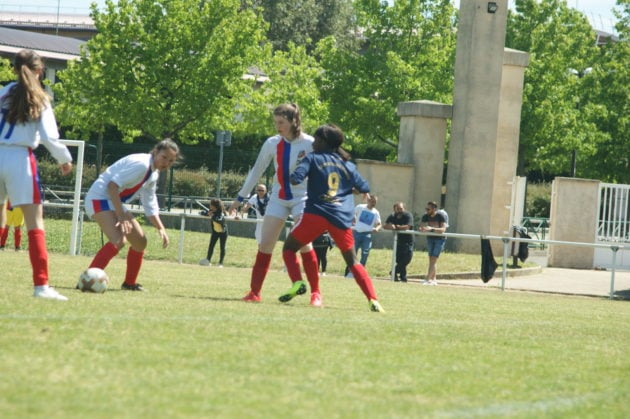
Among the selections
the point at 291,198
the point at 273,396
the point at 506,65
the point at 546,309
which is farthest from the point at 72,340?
the point at 506,65

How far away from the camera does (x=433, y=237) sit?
73.8ft

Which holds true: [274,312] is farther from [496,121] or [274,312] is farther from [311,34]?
[311,34]

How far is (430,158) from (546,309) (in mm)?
15507

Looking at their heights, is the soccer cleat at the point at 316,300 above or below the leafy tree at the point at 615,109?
below

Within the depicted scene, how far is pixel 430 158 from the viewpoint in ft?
97.3

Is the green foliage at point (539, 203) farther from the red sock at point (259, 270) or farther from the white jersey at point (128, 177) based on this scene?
the white jersey at point (128, 177)

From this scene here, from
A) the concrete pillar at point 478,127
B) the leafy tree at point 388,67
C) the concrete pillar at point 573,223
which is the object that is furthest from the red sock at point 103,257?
the leafy tree at point 388,67

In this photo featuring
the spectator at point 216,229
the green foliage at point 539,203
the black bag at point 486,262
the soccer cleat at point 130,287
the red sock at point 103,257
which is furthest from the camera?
the green foliage at point 539,203

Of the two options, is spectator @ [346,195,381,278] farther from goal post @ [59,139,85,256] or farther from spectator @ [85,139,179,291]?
spectator @ [85,139,179,291]

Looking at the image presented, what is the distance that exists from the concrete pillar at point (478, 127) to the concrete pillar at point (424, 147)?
356mm

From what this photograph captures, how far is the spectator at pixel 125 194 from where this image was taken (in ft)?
35.2

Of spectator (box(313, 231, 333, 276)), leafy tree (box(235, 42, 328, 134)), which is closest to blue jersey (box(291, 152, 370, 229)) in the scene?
spectator (box(313, 231, 333, 276))

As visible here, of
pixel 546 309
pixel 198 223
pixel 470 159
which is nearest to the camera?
pixel 546 309

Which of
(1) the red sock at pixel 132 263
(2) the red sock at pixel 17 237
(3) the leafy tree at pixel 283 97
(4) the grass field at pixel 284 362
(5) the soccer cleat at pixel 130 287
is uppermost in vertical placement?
(3) the leafy tree at pixel 283 97
